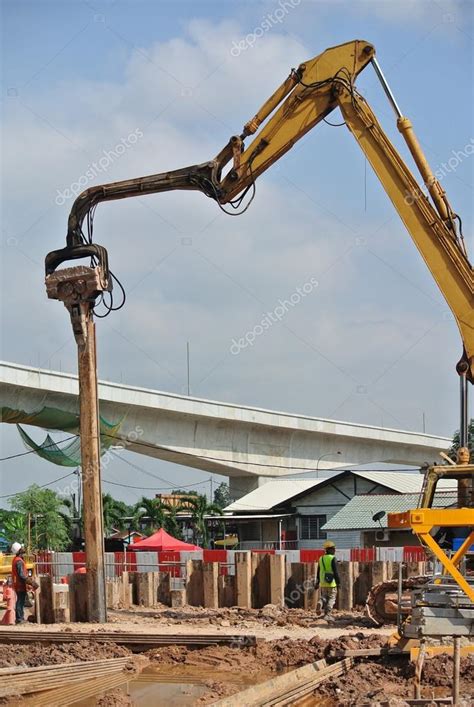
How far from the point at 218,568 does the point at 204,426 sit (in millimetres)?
27316

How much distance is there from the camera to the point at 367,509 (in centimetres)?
3984

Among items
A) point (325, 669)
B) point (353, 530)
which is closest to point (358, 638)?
point (325, 669)

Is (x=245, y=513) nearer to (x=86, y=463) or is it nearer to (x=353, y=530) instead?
(x=353, y=530)

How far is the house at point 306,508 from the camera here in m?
44.5

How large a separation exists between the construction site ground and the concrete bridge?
59.5 ft

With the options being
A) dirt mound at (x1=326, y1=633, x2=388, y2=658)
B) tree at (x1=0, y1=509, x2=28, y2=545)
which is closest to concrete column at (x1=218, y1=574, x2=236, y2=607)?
dirt mound at (x1=326, y1=633, x2=388, y2=658)

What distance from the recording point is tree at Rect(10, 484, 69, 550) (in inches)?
2334

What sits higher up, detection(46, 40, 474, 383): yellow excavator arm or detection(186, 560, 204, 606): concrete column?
detection(46, 40, 474, 383): yellow excavator arm

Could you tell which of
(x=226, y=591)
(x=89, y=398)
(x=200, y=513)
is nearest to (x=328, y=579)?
(x=226, y=591)

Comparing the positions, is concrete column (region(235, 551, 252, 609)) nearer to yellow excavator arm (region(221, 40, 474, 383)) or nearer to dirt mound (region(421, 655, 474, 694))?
yellow excavator arm (region(221, 40, 474, 383))

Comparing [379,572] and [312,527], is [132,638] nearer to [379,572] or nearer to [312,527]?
[379,572]

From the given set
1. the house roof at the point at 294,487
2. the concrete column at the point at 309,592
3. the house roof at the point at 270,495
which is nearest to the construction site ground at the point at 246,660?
the concrete column at the point at 309,592

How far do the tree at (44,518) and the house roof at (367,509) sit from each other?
75.3 feet

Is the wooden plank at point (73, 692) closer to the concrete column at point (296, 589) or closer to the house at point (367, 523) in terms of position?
the concrete column at point (296, 589)
